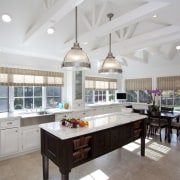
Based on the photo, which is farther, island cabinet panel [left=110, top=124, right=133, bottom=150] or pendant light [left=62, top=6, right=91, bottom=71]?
island cabinet panel [left=110, top=124, right=133, bottom=150]

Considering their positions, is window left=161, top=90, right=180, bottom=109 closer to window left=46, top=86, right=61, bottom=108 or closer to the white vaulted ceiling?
the white vaulted ceiling

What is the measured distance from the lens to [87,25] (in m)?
3.50

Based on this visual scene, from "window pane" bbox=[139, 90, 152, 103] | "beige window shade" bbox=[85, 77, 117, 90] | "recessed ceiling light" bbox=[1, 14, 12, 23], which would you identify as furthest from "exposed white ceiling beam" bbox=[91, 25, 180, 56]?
"window pane" bbox=[139, 90, 152, 103]

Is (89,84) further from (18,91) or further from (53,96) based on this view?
(18,91)

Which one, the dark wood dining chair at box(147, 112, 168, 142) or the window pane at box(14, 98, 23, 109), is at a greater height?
the window pane at box(14, 98, 23, 109)

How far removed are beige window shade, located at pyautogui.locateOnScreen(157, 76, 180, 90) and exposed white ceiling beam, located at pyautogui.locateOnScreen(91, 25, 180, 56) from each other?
2.76 metres

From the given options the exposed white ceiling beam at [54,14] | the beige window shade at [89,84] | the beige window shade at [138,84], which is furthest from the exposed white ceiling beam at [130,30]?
the beige window shade at [138,84]

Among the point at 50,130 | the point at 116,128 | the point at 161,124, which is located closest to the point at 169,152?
the point at 161,124

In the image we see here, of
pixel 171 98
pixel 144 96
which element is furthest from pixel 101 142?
pixel 144 96

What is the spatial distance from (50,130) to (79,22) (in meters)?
2.76

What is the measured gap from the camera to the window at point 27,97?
14.0 feet

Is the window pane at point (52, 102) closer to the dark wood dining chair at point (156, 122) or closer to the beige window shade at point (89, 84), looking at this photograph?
the beige window shade at point (89, 84)

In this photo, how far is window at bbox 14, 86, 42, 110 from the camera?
428 cm

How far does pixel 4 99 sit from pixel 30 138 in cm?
137
